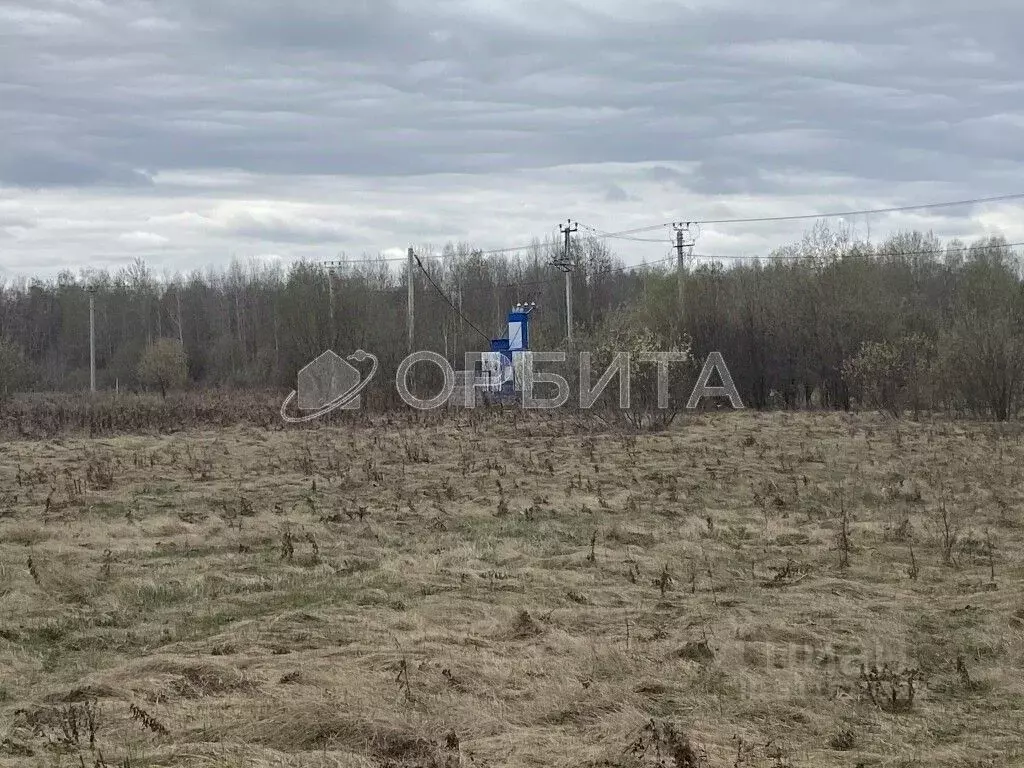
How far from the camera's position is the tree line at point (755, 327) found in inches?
948

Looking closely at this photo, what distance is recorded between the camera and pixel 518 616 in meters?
7.22

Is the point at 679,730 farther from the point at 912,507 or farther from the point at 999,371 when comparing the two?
the point at 999,371

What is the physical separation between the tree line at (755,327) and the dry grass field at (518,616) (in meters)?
9.85

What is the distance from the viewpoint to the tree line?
948 inches

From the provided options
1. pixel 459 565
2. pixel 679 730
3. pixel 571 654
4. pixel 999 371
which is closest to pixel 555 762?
pixel 679 730

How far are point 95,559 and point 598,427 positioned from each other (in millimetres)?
14226
